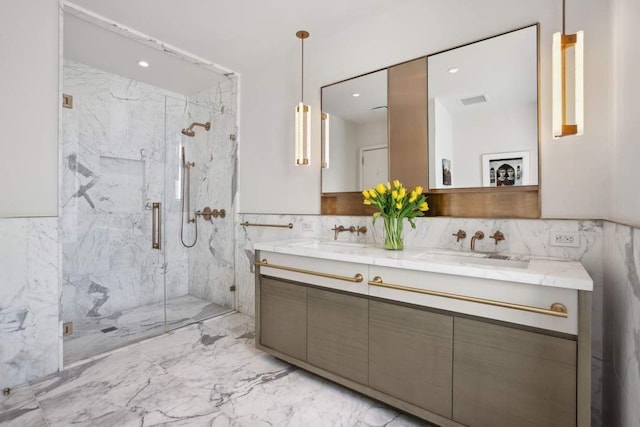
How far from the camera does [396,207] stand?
1.90 meters

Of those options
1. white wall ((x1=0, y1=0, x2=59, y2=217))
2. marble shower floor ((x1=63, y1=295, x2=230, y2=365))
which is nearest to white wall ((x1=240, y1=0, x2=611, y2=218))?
marble shower floor ((x1=63, y1=295, x2=230, y2=365))

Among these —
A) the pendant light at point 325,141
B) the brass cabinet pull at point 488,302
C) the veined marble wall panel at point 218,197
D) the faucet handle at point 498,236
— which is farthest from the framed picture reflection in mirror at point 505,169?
the veined marble wall panel at point 218,197

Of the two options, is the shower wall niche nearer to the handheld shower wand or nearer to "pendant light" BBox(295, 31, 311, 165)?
the handheld shower wand

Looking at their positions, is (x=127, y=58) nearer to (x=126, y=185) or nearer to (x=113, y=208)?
(x=126, y=185)

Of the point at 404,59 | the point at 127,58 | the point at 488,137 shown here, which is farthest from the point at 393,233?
the point at 127,58

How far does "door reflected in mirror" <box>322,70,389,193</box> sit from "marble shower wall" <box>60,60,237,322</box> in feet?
4.20

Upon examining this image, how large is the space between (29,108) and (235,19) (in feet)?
4.98

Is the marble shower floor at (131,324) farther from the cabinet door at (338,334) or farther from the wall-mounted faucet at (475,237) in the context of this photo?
the wall-mounted faucet at (475,237)

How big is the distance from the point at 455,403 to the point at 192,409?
4.51 feet

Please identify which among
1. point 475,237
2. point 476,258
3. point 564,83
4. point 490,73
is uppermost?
point 490,73

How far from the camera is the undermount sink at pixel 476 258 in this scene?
1.58 m

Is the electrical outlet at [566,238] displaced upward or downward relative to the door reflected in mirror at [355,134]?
downward

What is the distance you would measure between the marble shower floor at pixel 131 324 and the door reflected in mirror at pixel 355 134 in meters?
1.88

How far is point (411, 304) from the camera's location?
5.09ft
